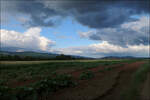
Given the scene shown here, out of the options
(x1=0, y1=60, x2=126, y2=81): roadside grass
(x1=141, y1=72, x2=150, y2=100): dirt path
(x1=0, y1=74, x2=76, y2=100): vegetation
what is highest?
(x1=141, y1=72, x2=150, y2=100): dirt path

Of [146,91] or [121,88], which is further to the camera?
[121,88]

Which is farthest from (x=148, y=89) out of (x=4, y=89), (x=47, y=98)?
(x=4, y=89)

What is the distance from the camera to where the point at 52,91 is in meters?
8.42

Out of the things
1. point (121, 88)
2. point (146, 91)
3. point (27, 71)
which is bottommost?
point (27, 71)

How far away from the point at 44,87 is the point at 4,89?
84.6 inches

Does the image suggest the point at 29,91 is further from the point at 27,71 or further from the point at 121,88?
the point at 27,71

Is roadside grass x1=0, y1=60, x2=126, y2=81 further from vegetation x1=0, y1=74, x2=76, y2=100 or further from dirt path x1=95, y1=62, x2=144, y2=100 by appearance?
Answer: dirt path x1=95, y1=62, x2=144, y2=100

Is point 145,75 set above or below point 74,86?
above

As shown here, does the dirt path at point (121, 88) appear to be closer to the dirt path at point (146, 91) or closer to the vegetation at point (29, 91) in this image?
the dirt path at point (146, 91)

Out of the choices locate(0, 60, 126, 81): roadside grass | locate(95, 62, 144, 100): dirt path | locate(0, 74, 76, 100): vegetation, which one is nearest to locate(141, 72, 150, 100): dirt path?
locate(95, 62, 144, 100): dirt path

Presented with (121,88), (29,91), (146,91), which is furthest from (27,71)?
(146,91)

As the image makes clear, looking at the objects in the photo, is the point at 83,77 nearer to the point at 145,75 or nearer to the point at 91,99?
the point at 91,99

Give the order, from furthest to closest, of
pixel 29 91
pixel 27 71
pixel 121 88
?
1. pixel 27 71
2. pixel 29 91
3. pixel 121 88

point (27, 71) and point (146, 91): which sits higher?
point (146, 91)
